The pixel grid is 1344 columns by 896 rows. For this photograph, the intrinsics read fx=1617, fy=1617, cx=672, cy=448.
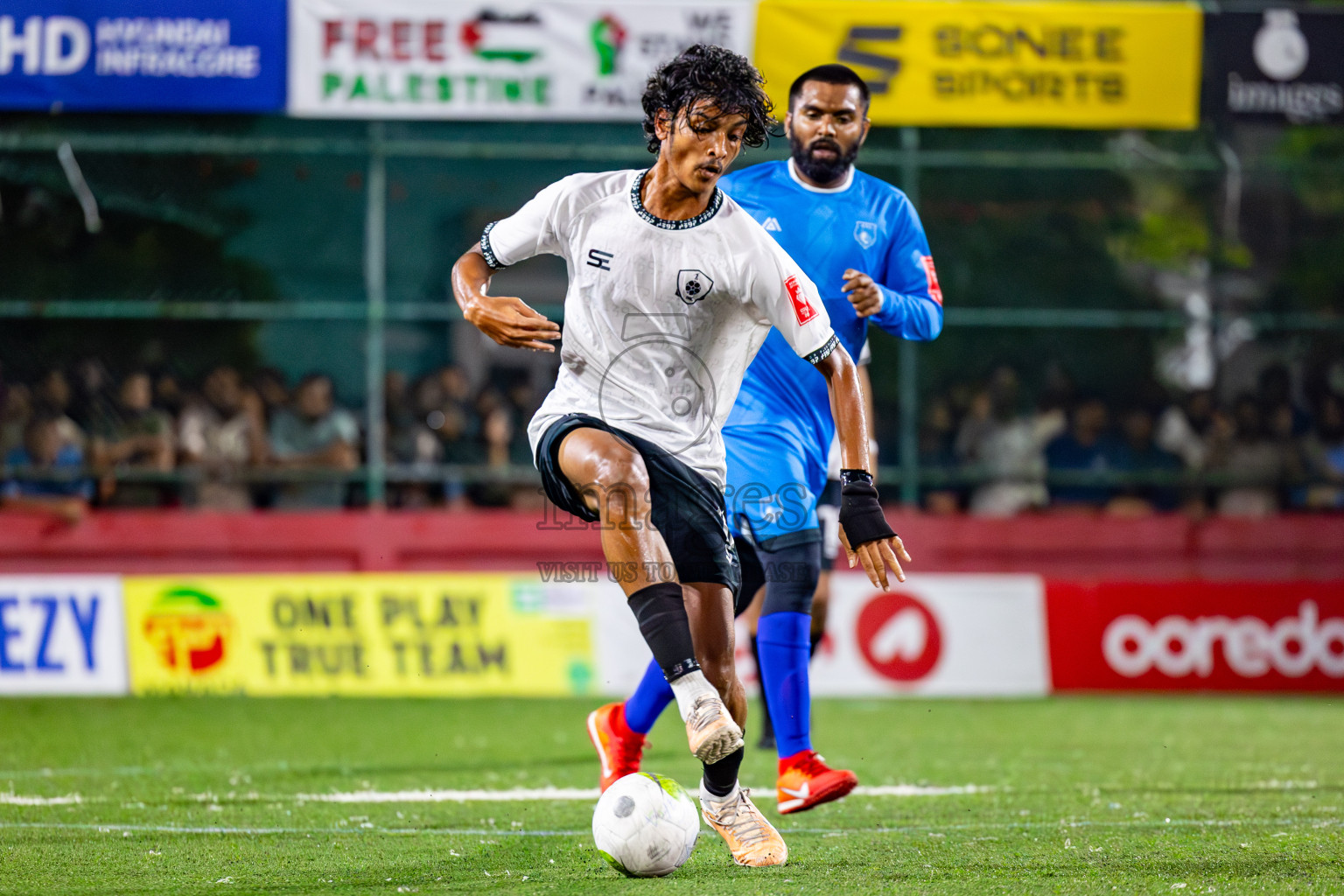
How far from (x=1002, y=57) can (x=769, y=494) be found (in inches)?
337

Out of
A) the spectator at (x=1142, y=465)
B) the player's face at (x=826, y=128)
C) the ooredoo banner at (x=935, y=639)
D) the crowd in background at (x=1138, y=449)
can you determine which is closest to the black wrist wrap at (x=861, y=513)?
the player's face at (x=826, y=128)

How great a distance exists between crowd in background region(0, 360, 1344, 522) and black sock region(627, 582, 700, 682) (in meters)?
8.43

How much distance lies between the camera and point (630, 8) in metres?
12.8

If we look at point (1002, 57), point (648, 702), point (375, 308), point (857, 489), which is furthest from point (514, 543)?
point (857, 489)

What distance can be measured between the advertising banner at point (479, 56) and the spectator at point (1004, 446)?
3551mm

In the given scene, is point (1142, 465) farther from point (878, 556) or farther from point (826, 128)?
point (878, 556)

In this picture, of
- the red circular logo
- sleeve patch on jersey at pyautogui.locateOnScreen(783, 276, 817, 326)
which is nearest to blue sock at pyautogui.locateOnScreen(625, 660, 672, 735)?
sleeve patch on jersey at pyautogui.locateOnScreen(783, 276, 817, 326)

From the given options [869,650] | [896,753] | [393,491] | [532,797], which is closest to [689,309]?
[532,797]

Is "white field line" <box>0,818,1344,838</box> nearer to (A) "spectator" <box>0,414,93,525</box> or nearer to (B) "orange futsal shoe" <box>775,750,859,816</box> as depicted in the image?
(B) "orange futsal shoe" <box>775,750,859,816</box>

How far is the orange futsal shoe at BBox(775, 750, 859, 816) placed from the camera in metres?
5.10

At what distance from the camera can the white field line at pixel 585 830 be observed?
195 inches

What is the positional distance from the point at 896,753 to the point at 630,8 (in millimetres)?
7165

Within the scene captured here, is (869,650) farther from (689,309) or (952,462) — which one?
(689,309)

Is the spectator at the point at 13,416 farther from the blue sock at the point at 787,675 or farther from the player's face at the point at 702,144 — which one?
the player's face at the point at 702,144
